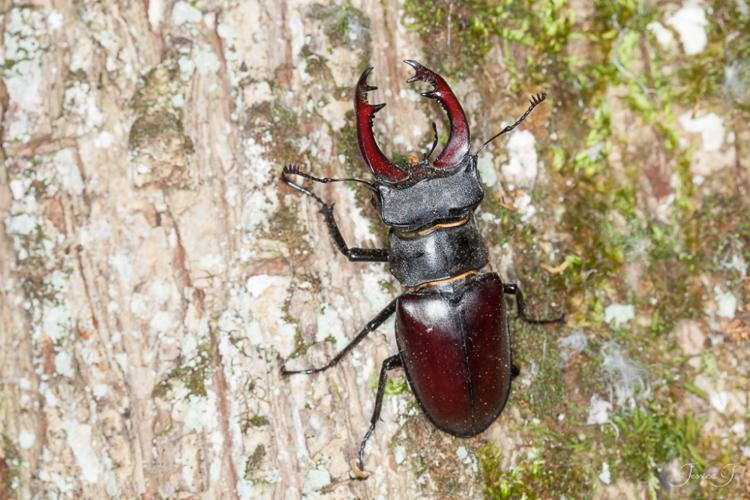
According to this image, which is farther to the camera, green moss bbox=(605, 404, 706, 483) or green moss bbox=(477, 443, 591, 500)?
green moss bbox=(605, 404, 706, 483)

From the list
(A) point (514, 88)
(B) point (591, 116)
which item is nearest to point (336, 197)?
(A) point (514, 88)

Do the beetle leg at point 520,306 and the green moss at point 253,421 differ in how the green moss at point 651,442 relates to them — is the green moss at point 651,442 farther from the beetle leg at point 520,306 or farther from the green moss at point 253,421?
the green moss at point 253,421

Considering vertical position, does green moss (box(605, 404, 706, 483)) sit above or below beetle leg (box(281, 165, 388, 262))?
below

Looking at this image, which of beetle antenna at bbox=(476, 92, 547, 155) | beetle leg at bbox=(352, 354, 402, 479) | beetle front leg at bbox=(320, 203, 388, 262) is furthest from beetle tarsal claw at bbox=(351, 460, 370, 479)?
beetle antenna at bbox=(476, 92, 547, 155)

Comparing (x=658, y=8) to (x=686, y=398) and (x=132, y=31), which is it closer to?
(x=686, y=398)

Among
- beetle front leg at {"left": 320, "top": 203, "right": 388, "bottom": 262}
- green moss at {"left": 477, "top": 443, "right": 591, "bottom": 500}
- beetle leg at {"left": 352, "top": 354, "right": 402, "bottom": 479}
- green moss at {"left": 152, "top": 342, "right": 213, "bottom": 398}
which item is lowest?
green moss at {"left": 477, "top": 443, "right": 591, "bottom": 500}

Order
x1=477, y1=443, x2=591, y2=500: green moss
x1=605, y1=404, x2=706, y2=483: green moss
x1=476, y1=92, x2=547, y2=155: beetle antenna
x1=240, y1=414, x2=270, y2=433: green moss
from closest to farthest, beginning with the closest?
x1=240, y1=414, x2=270, y2=433: green moss
x1=476, y1=92, x2=547, y2=155: beetle antenna
x1=477, y1=443, x2=591, y2=500: green moss
x1=605, y1=404, x2=706, y2=483: green moss

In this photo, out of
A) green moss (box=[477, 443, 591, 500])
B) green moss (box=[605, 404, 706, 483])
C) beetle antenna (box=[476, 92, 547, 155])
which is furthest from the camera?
green moss (box=[605, 404, 706, 483])

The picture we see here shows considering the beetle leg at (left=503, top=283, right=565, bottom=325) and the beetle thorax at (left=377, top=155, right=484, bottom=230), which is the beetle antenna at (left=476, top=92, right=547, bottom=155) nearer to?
the beetle thorax at (left=377, top=155, right=484, bottom=230)
